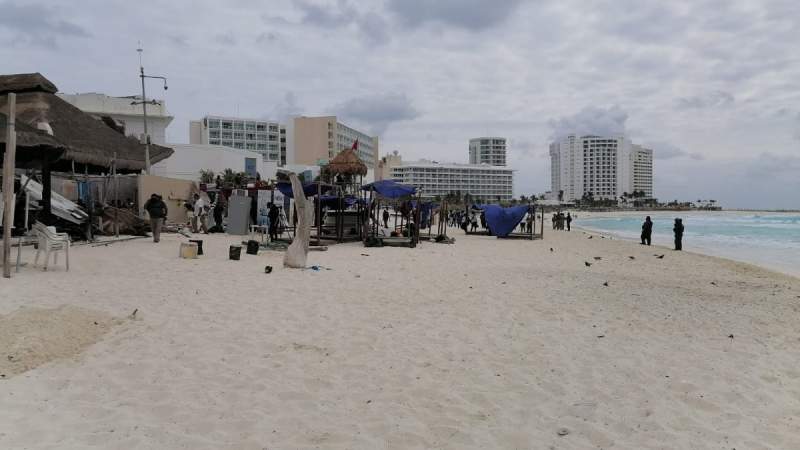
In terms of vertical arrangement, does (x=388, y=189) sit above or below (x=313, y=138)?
below

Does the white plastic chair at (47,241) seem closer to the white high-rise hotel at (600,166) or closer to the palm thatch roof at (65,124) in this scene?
the palm thatch roof at (65,124)

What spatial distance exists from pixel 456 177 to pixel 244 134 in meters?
58.2

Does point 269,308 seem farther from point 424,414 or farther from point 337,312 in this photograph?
point 424,414

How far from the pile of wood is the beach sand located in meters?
6.91

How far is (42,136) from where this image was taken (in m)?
9.56

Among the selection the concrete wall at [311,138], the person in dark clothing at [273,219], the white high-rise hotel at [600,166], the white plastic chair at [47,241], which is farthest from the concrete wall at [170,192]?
the white high-rise hotel at [600,166]

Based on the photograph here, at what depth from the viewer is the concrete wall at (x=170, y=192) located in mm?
18594

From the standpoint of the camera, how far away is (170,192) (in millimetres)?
21000

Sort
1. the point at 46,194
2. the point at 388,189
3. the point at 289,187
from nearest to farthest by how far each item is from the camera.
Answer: the point at 46,194, the point at 289,187, the point at 388,189

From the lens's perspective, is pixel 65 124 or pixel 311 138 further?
pixel 311 138

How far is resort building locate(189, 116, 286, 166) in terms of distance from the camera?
102 metres

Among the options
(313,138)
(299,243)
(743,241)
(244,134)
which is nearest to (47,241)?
(299,243)

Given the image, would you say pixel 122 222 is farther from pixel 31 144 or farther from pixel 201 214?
pixel 31 144

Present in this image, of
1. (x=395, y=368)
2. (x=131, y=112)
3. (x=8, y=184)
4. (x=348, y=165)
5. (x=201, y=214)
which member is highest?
(x=131, y=112)
